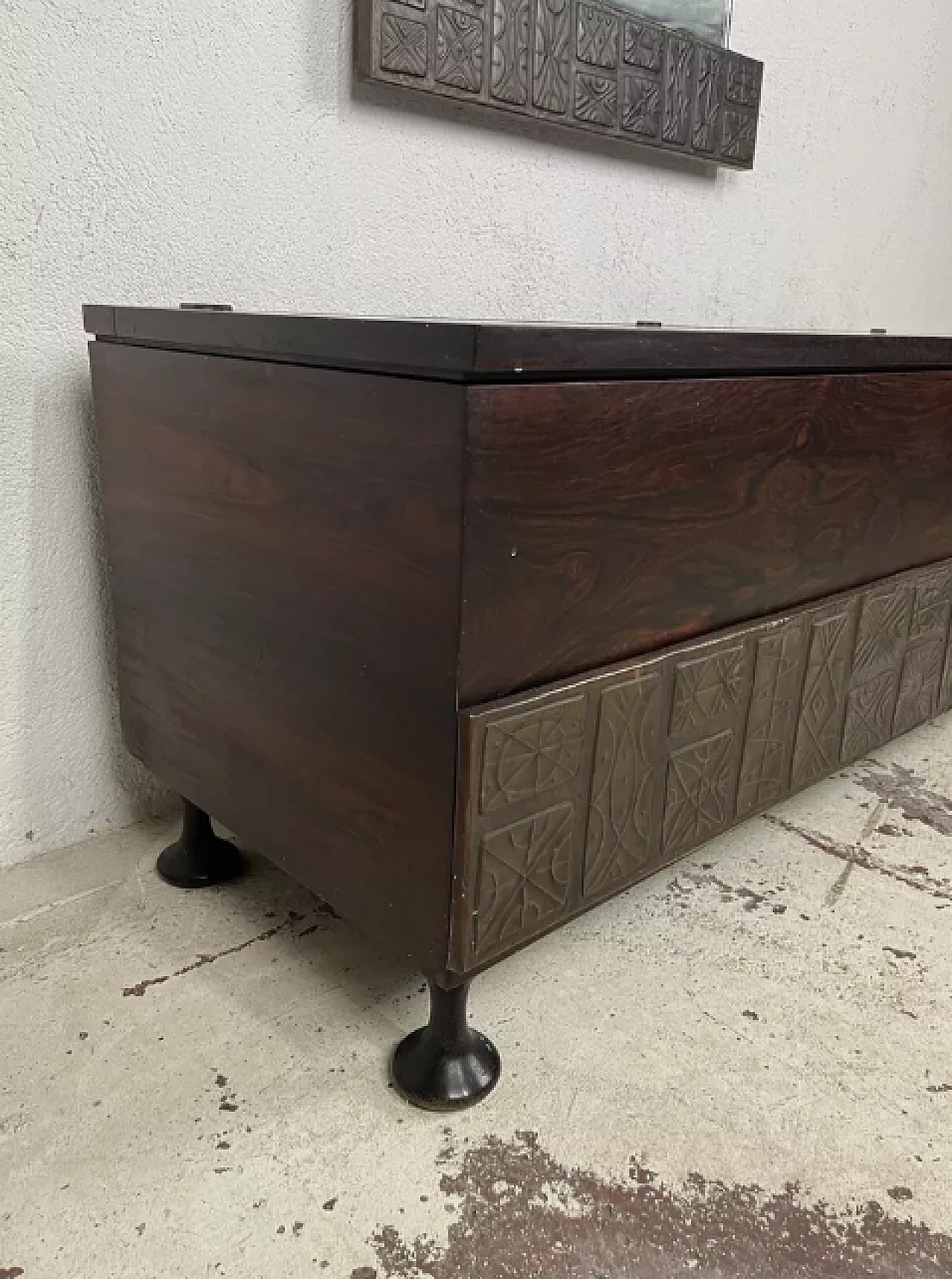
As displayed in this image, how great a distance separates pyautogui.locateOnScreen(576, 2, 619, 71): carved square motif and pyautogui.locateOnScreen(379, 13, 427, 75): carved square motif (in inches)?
12.0

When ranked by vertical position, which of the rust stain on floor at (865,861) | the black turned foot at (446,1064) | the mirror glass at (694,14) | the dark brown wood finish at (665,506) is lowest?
the rust stain on floor at (865,861)

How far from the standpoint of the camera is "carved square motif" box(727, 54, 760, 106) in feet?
5.73

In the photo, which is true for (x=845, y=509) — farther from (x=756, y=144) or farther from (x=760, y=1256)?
(x=756, y=144)

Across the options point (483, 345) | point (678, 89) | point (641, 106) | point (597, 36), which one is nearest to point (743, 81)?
point (678, 89)

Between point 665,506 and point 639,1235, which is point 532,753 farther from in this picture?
point 639,1235

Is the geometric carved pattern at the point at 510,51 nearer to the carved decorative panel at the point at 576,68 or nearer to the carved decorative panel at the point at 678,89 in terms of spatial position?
the carved decorative panel at the point at 576,68

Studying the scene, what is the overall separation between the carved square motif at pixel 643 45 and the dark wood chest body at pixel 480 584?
74 centimetres

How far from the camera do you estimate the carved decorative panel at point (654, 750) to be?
78 cm

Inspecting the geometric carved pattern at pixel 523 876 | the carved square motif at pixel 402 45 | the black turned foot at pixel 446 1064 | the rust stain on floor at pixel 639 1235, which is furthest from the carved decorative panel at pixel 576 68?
the rust stain on floor at pixel 639 1235

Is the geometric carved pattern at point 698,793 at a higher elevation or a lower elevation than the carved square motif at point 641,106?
lower

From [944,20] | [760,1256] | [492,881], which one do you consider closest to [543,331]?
[492,881]

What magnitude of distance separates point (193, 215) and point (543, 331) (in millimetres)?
681

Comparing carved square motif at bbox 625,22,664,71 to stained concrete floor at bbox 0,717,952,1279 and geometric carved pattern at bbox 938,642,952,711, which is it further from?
stained concrete floor at bbox 0,717,952,1279

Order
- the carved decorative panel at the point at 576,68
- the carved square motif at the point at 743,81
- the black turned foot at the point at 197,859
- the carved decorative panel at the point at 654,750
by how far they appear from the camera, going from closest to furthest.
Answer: the carved decorative panel at the point at 654,750 → the black turned foot at the point at 197,859 → the carved decorative panel at the point at 576,68 → the carved square motif at the point at 743,81
